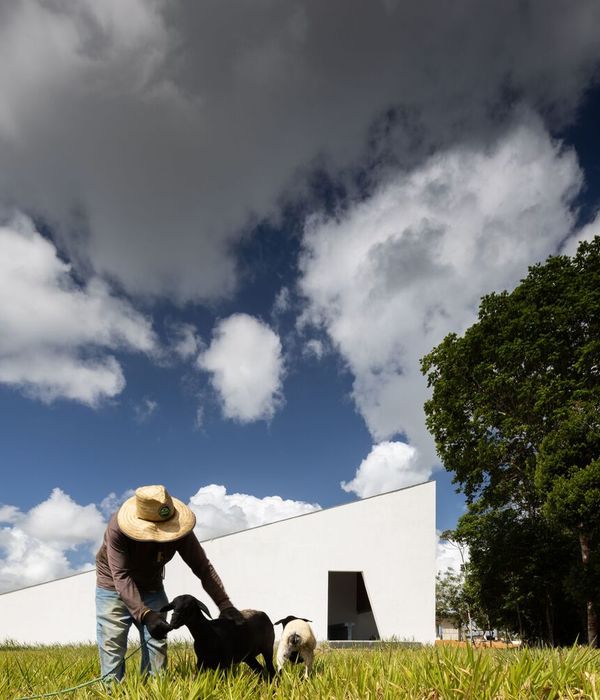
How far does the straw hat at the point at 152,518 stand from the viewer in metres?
4.63

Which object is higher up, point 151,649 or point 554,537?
point 554,537

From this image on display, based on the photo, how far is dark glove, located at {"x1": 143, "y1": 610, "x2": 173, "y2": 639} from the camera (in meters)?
4.07

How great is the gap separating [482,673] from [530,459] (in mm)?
16657

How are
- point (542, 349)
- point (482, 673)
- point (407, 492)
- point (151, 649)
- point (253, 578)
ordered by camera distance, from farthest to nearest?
point (407, 492), point (253, 578), point (542, 349), point (151, 649), point (482, 673)

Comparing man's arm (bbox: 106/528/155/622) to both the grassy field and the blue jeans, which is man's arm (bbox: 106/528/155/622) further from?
the grassy field

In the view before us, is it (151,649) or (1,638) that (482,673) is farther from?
(1,638)

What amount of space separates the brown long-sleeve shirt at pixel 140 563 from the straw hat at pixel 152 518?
13 centimetres

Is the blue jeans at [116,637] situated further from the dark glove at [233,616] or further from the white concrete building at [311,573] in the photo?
the white concrete building at [311,573]

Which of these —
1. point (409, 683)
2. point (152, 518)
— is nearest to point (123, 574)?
point (152, 518)

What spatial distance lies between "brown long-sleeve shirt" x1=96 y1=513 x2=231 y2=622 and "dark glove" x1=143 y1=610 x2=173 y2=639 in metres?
0.28

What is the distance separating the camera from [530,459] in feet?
63.1

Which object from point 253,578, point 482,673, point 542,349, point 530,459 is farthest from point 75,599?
point 482,673

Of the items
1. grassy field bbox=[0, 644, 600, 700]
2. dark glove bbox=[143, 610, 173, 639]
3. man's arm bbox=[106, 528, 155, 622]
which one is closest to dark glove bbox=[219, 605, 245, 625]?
grassy field bbox=[0, 644, 600, 700]

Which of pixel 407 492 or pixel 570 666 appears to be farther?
pixel 407 492
